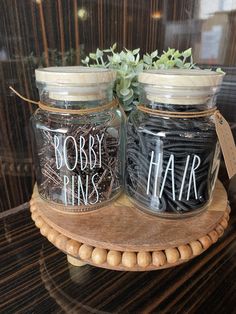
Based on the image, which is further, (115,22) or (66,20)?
(115,22)

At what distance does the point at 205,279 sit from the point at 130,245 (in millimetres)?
181

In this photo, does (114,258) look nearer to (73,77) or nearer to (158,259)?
(158,259)

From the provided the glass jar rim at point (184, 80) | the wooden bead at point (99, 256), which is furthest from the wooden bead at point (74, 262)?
the glass jar rim at point (184, 80)

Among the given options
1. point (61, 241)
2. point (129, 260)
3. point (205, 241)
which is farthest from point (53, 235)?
point (205, 241)

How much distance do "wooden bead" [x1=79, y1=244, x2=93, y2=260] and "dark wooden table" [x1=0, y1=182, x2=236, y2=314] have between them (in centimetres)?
9

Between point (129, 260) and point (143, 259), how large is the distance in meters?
0.02

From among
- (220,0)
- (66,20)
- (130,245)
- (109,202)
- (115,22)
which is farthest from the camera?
(220,0)

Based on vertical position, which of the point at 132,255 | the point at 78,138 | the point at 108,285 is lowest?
the point at 108,285

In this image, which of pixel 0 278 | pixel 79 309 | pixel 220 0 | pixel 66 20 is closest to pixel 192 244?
pixel 79 309

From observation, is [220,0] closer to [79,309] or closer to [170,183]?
[170,183]

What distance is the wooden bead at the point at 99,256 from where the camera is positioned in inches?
14.7

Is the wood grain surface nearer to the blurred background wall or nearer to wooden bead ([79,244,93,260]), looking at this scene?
wooden bead ([79,244,93,260])

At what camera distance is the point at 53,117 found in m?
0.45

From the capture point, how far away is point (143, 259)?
37 cm
